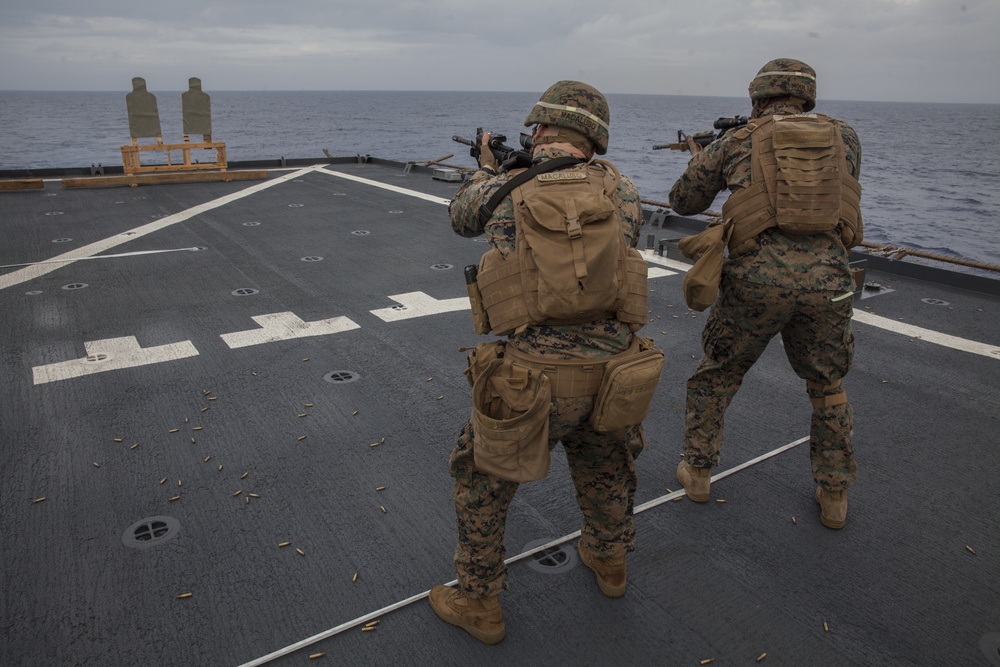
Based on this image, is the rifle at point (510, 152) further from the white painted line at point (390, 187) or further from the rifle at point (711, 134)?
the white painted line at point (390, 187)

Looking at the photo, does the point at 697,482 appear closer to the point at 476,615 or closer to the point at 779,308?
the point at 779,308

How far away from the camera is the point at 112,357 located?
14.9 feet

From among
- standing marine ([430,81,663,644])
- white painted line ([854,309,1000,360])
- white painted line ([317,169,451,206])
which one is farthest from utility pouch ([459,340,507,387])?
white painted line ([317,169,451,206])

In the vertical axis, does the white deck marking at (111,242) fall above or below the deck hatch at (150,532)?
above

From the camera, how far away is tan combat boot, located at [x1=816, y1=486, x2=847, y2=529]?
2.88m

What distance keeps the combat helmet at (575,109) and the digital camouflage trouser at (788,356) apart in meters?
1.05

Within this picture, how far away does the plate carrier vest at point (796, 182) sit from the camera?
2.59m

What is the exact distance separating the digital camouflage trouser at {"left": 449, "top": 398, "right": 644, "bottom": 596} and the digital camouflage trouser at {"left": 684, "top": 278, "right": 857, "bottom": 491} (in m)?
0.83

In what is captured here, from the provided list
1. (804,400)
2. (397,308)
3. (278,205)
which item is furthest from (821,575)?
(278,205)

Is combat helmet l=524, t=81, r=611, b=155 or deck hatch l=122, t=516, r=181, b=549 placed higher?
combat helmet l=524, t=81, r=611, b=155

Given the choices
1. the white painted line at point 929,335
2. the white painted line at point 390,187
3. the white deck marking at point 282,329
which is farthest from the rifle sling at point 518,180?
the white painted line at point 390,187

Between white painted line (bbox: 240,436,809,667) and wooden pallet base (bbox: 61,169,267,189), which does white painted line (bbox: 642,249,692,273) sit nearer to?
white painted line (bbox: 240,436,809,667)

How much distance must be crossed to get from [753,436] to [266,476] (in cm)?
262

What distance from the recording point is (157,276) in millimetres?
6488
